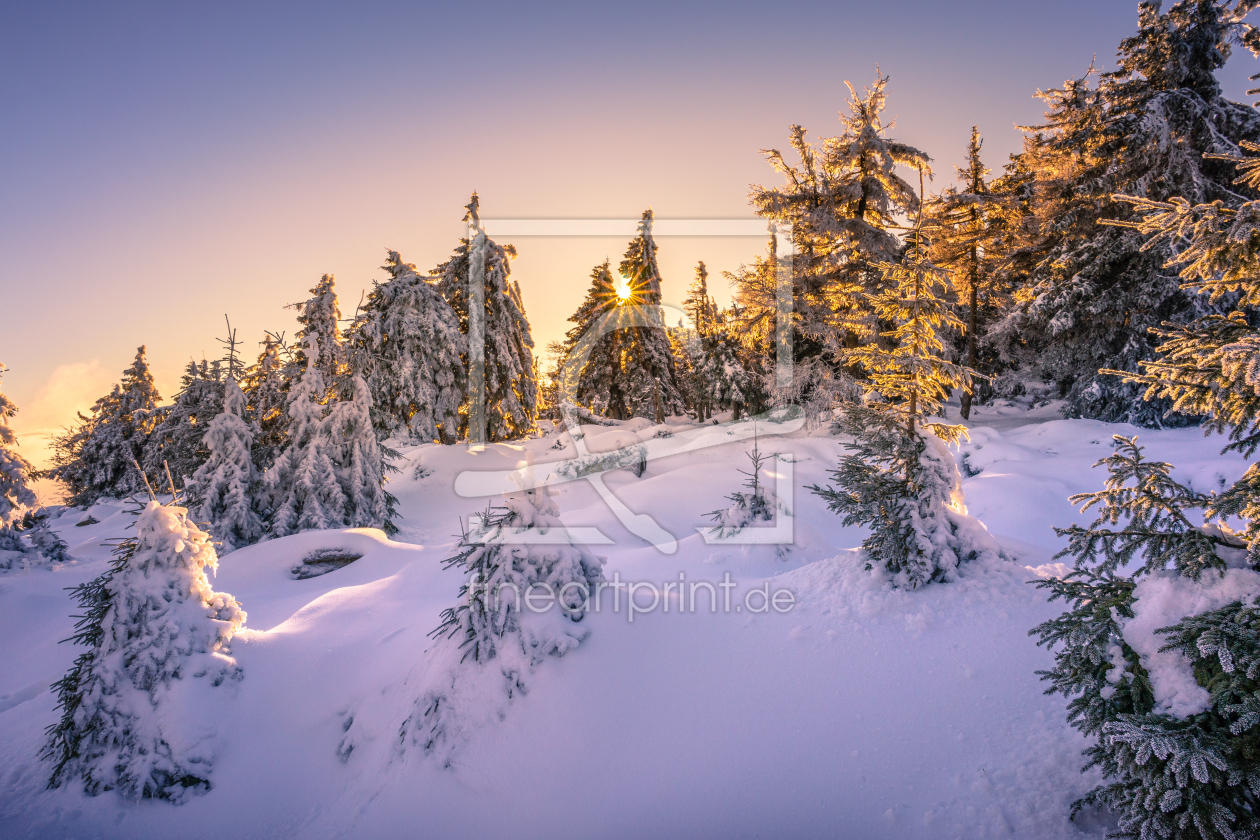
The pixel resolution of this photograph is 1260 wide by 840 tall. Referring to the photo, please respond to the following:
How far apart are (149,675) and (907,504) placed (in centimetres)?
790

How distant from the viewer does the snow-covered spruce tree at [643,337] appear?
93.4 feet

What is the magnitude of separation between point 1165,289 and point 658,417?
62.7ft

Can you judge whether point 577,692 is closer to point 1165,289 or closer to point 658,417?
point 1165,289

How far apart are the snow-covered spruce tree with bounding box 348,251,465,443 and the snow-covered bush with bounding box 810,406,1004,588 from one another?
19.6 meters

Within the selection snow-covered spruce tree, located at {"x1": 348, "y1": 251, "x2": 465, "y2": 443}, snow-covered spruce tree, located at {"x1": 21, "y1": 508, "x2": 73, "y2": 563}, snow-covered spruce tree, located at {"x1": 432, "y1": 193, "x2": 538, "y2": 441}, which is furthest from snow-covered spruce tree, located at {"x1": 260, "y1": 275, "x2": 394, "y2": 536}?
snow-covered spruce tree, located at {"x1": 432, "y1": 193, "x2": 538, "y2": 441}

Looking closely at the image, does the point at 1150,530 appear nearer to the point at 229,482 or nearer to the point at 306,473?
the point at 306,473

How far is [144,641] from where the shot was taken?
4809mm

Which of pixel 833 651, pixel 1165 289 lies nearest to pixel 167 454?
pixel 833 651

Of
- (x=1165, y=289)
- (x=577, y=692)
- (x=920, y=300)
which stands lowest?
(x=577, y=692)

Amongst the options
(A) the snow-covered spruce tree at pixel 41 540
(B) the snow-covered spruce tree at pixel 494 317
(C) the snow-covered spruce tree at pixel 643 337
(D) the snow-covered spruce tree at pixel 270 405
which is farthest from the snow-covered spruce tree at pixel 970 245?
(A) the snow-covered spruce tree at pixel 41 540

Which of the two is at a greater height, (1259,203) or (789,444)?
(1259,203)

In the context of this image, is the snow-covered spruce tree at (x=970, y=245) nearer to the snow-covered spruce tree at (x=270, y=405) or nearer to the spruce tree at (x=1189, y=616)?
the spruce tree at (x=1189, y=616)

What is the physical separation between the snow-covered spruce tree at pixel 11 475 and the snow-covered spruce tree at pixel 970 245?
26916mm

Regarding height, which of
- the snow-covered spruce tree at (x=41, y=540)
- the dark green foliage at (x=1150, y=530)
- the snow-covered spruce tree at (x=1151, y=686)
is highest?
the dark green foliage at (x=1150, y=530)
